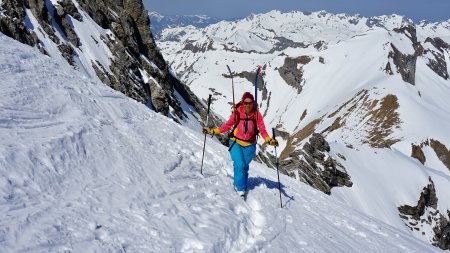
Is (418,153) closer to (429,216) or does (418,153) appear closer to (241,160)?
(429,216)

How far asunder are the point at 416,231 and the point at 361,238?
170 feet

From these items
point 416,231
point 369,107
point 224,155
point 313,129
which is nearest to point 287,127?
point 313,129

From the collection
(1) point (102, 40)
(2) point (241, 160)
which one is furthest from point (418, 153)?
(2) point (241, 160)

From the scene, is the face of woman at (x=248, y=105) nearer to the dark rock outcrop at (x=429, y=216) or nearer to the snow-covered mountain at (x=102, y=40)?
the snow-covered mountain at (x=102, y=40)

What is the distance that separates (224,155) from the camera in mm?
17094

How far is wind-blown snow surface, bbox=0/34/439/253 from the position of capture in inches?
317

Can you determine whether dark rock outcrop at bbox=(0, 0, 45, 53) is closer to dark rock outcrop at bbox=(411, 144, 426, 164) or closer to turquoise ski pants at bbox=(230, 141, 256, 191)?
turquoise ski pants at bbox=(230, 141, 256, 191)

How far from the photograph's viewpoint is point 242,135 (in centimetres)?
1259

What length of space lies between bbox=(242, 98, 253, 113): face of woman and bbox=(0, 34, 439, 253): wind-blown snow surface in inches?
95.1

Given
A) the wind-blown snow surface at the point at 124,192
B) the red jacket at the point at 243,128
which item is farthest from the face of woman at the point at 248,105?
the wind-blown snow surface at the point at 124,192

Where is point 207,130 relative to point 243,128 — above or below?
below

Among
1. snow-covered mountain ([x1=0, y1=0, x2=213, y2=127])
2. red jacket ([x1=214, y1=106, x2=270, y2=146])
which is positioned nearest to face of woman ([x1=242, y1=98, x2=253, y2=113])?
red jacket ([x1=214, y1=106, x2=270, y2=146])

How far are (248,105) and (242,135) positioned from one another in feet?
2.91

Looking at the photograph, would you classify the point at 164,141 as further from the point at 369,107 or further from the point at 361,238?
the point at 369,107
